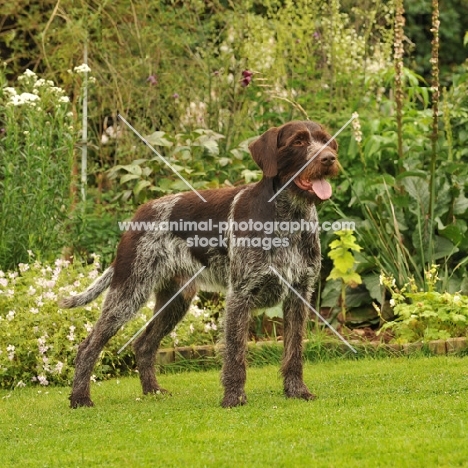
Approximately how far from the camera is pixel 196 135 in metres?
9.85

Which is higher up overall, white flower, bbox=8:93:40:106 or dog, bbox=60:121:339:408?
white flower, bbox=8:93:40:106

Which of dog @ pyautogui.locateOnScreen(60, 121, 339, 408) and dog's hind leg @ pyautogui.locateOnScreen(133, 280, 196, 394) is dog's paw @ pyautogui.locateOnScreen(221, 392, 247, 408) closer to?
dog @ pyautogui.locateOnScreen(60, 121, 339, 408)

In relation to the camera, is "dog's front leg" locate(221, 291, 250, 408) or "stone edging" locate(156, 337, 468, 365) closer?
"dog's front leg" locate(221, 291, 250, 408)

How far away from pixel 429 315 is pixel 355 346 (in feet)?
2.19

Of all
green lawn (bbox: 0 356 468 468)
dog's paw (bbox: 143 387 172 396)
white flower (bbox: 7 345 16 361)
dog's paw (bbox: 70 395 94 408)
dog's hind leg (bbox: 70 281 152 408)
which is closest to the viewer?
green lawn (bbox: 0 356 468 468)

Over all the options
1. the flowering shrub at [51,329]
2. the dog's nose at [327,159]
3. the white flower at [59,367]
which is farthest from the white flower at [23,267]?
the dog's nose at [327,159]

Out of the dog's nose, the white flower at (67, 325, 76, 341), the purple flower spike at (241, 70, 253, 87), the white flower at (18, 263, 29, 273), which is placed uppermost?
the purple flower spike at (241, 70, 253, 87)

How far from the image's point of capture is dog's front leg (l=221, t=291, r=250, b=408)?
20.0ft

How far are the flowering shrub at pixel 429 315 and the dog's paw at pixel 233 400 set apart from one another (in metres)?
2.18

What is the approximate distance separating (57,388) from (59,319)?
2.14ft

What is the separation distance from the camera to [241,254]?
6.20m

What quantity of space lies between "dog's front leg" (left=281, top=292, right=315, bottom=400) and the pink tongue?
27.6 inches

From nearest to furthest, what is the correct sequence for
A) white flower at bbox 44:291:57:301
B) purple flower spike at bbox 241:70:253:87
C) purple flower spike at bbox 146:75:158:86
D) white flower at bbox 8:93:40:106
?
white flower at bbox 44:291:57:301, white flower at bbox 8:93:40:106, purple flower spike at bbox 241:70:253:87, purple flower spike at bbox 146:75:158:86

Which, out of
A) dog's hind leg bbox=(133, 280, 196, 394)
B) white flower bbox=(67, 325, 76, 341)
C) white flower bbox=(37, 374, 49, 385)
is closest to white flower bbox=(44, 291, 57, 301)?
white flower bbox=(67, 325, 76, 341)
